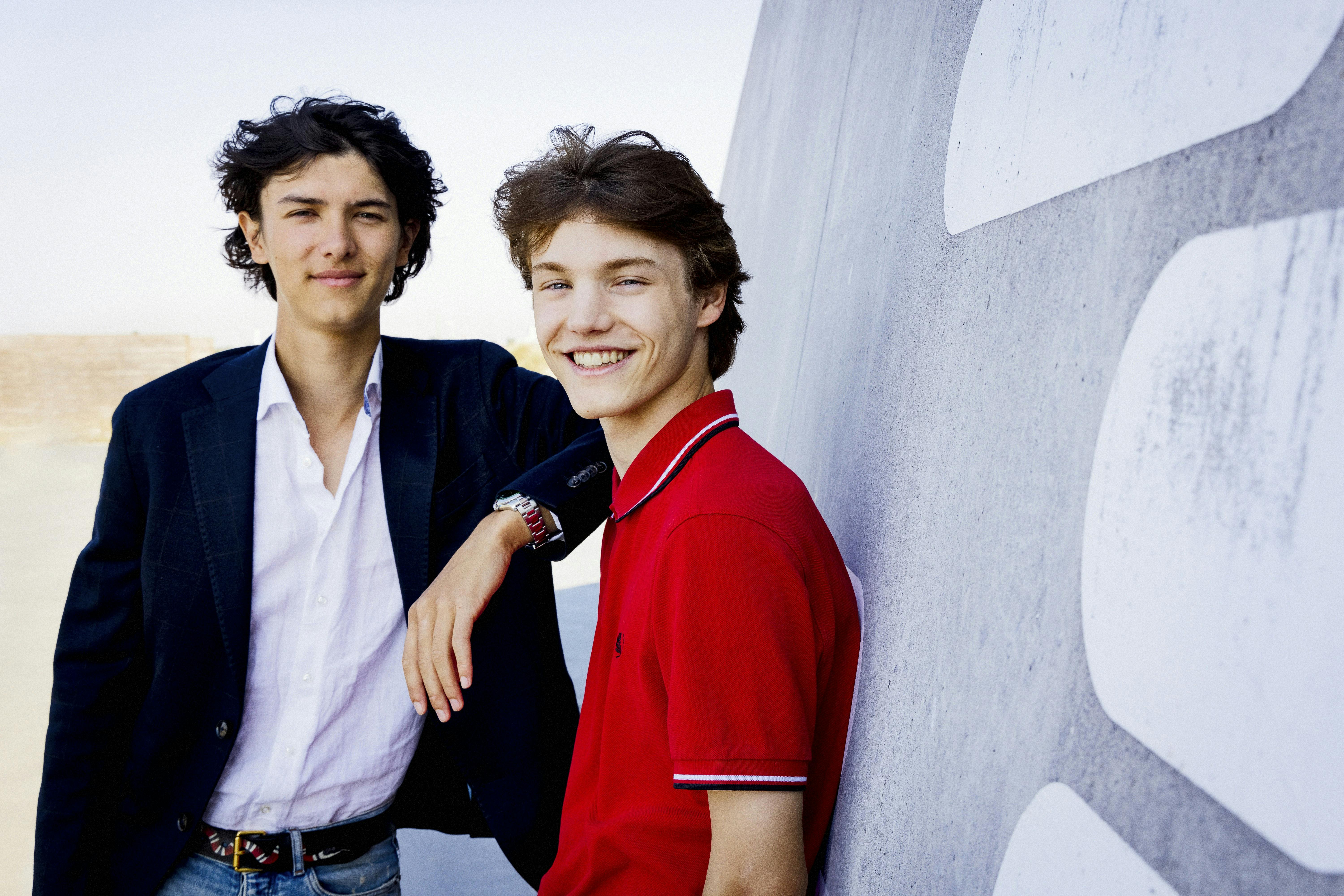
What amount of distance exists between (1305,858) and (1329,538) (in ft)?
0.52

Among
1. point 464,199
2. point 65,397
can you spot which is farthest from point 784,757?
point 65,397

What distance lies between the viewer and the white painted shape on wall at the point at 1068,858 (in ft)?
1.80

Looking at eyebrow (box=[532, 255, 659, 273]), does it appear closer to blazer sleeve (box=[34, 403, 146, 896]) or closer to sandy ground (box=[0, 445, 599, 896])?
blazer sleeve (box=[34, 403, 146, 896])

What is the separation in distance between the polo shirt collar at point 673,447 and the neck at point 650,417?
53 mm

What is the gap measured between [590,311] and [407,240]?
913mm

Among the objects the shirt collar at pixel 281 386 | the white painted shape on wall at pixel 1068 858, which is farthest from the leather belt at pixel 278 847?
the white painted shape on wall at pixel 1068 858

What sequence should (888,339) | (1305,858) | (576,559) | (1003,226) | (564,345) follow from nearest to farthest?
1. (1305,858)
2. (1003,226)
3. (888,339)
4. (564,345)
5. (576,559)

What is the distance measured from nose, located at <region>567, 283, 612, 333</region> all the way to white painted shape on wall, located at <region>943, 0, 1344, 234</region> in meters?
0.53

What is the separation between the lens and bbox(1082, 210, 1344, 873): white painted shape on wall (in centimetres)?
42

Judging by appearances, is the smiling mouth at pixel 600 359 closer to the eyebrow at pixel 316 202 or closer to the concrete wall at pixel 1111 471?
the concrete wall at pixel 1111 471

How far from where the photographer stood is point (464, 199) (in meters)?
1.86

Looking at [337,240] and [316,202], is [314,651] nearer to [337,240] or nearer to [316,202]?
[337,240]

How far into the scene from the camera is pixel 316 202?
1.81 meters

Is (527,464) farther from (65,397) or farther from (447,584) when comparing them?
(65,397)
